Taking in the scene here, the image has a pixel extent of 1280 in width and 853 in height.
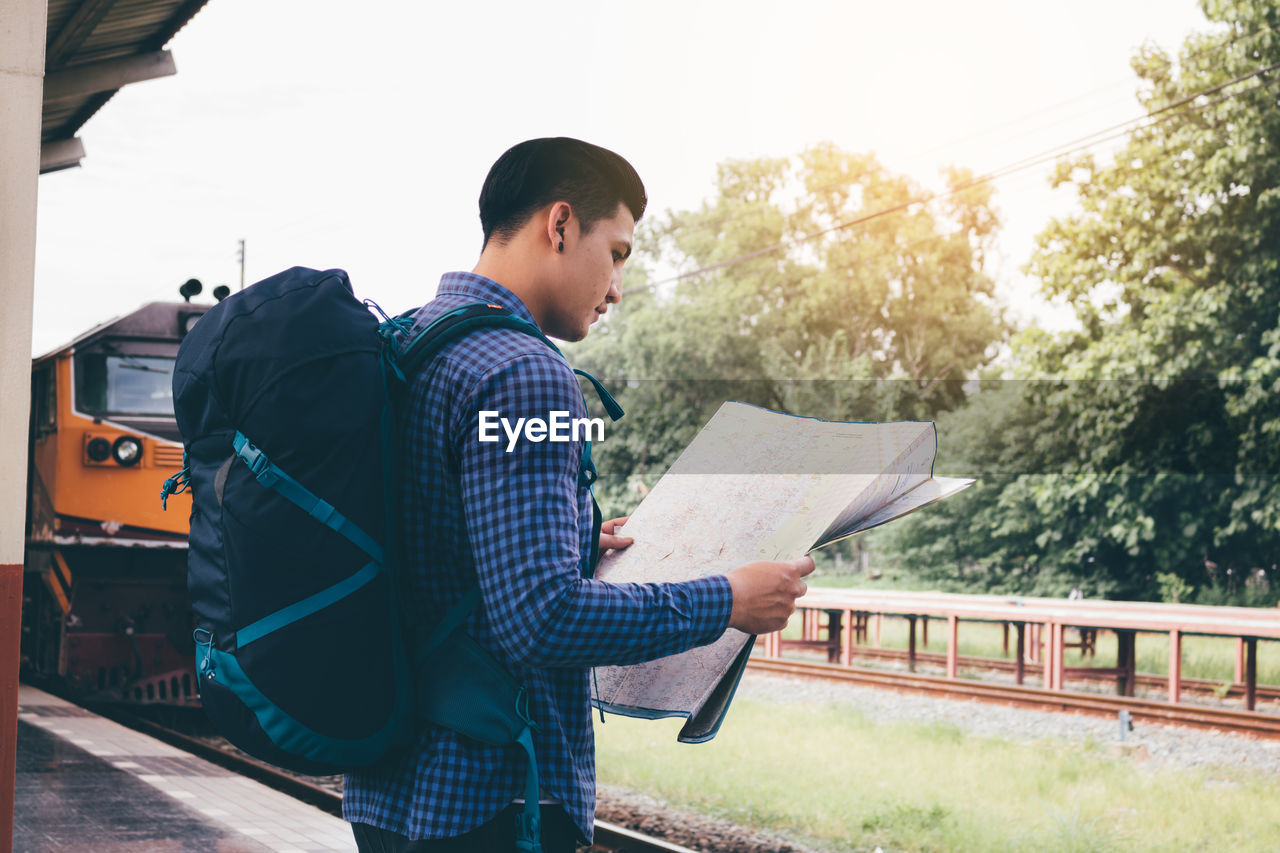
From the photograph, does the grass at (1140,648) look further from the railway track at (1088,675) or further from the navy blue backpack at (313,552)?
the navy blue backpack at (313,552)

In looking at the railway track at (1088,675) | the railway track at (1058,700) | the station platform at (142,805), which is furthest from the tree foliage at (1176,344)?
the station platform at (142,805)

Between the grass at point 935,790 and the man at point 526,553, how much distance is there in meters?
6.07

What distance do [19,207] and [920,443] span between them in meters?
3.13

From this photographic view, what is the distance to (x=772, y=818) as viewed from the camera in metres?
8.01

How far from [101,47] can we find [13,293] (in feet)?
15.8

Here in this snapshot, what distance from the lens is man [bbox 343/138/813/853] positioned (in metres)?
1.56

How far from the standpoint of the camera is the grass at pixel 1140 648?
674 inches

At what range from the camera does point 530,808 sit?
1.65m

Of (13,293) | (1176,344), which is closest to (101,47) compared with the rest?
(13,293)

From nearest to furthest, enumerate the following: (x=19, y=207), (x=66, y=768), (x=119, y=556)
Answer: (x=19, y=207) → (x=66, y=768) → (x=119, y=556)

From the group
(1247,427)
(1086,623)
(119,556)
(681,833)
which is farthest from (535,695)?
(1247,427)

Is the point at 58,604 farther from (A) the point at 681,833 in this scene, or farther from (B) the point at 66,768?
(A) the point at 681,833
